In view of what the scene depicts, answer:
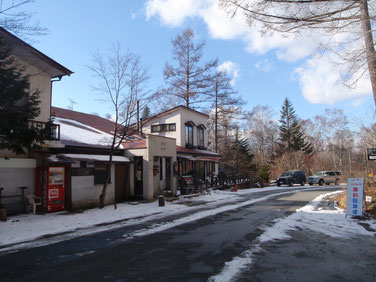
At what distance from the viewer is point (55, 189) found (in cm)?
1222

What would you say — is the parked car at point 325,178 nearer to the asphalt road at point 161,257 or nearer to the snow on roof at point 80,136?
the snow on roof at point 80,136

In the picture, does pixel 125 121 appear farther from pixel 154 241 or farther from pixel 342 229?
pixel 342 229

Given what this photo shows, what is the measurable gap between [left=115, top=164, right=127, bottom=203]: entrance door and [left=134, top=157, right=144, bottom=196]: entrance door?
0.68 metres

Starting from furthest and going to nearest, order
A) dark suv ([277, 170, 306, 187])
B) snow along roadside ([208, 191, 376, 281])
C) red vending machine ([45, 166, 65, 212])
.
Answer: dark suv ([277, 170, 306, 187]) < red vending machine ([45, 166, 65, 212]) < snow along roadside ([208, 191, 376, 281])

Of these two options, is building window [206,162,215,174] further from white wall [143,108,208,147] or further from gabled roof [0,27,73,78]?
gabled roof [0,27,73,78]

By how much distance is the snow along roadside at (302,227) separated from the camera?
519 cm

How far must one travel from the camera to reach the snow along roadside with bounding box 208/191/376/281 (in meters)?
5.19

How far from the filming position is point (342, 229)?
8562 mm

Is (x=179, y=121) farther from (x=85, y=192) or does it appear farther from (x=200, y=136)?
(x=85, y=192)

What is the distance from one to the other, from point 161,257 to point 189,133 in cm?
1953

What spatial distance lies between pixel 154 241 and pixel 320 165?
42692 millimetres

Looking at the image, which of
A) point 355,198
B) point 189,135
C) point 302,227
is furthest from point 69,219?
point 189,135

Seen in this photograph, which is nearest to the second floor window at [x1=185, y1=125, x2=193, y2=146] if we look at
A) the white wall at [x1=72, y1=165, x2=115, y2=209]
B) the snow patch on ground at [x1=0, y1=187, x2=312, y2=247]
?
the snow patch on ground at [x1=0, y1=187, x2=312, y2=247]

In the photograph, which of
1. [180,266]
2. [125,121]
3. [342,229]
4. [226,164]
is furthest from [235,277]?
[226,164]
